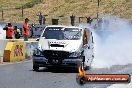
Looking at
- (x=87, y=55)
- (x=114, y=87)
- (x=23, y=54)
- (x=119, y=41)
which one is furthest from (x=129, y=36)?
(x=114, y=87)

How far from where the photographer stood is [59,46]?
54.1 ft

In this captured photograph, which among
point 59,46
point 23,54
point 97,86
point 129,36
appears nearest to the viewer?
point 97,86

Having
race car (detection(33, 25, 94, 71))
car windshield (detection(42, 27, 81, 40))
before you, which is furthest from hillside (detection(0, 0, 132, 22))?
race car (detection(33, 25, 94, 71))

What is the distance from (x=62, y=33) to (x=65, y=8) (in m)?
59.9

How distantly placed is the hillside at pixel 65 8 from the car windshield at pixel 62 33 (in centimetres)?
5185

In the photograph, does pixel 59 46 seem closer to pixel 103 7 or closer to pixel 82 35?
pixel 82 35

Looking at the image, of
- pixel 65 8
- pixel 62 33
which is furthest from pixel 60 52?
pixel 65 8

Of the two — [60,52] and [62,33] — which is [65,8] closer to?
[62,33]

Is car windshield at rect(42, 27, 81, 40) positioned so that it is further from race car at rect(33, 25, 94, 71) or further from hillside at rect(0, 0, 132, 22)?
hillside at rect(0, 0, 132, 22)

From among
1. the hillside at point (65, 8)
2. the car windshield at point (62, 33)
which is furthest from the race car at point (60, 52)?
the hillside at point (65, 8)

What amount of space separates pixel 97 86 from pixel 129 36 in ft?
67.5

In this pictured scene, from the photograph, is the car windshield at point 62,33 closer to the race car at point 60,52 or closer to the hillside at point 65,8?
the race car at point 60,52

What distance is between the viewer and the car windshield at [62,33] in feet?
56.9

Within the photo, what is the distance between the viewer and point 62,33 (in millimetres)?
17609
